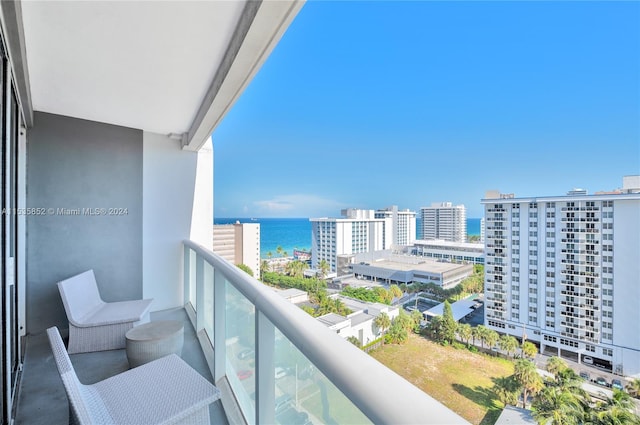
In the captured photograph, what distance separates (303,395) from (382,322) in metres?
1.79

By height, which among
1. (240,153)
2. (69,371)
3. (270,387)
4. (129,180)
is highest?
(240,153)

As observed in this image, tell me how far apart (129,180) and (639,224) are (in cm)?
583

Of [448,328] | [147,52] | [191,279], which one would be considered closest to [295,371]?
[448,328]

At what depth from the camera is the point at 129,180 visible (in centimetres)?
413

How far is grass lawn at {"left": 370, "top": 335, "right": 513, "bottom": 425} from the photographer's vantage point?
5.10 feet

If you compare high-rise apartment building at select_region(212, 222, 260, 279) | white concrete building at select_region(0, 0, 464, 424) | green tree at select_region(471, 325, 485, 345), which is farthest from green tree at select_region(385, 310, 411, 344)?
high-rise apartment building at select_region(212, 222, 260, 279)

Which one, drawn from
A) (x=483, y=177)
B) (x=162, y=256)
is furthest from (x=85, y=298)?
(x=483, y=177)

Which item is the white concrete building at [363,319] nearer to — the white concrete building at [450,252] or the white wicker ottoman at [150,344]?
the white wicker ottoman at [150,344]

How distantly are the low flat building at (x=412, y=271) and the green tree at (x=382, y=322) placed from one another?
6.07 feet

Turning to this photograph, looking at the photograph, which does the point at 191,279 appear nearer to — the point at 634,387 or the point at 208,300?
the point at 208,300

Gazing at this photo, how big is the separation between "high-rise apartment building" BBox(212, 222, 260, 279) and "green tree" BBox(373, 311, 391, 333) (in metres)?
4.20

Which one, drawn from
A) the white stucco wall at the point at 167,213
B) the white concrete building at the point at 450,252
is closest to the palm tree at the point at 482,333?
the white concrete building at the point at 450,252

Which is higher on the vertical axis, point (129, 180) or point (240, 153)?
point (240, 153)

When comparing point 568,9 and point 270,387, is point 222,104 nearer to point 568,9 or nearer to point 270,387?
point 270,387
